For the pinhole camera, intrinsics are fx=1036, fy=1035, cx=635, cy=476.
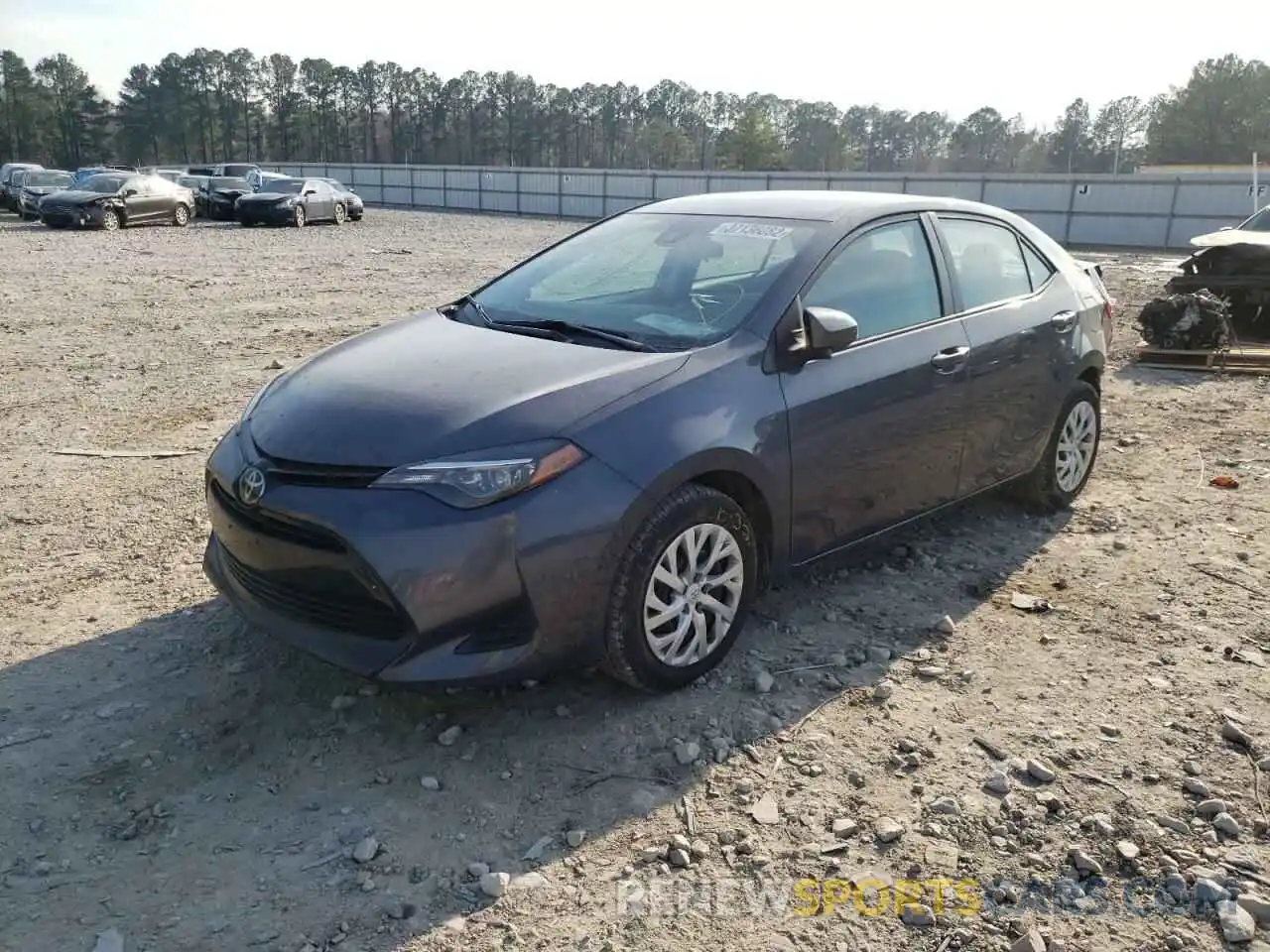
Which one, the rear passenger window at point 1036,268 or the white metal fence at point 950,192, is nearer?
the rear passenger window at point 1036,268

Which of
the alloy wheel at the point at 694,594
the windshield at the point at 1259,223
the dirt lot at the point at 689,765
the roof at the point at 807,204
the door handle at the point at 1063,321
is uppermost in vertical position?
the roof at the point at 807,204

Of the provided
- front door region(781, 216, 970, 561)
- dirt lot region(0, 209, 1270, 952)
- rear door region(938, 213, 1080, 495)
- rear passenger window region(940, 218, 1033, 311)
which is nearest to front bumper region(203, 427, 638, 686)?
dirt lot region(0, 209, 1270, 952)

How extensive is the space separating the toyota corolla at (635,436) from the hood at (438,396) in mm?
11

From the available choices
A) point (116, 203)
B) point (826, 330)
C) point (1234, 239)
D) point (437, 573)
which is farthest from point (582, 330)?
point (116, 203)

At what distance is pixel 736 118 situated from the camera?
97688 mm

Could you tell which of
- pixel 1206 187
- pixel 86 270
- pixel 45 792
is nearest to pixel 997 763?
pixel 45 792

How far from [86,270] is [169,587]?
14525 mm

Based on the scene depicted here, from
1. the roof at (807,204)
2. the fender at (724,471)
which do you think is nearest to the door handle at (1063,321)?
the roof at (807,204)

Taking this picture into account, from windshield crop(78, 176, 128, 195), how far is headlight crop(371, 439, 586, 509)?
27552 millimetres

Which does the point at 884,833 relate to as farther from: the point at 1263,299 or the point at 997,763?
the point at 1263,299

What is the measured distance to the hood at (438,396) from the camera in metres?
3.21

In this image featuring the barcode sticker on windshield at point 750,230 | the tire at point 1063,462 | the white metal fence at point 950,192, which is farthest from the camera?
the white metal fence at point 950,192

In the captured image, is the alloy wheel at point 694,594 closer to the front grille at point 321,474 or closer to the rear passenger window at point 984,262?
the front grille at point 321,474

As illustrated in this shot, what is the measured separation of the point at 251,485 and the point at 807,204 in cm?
264
